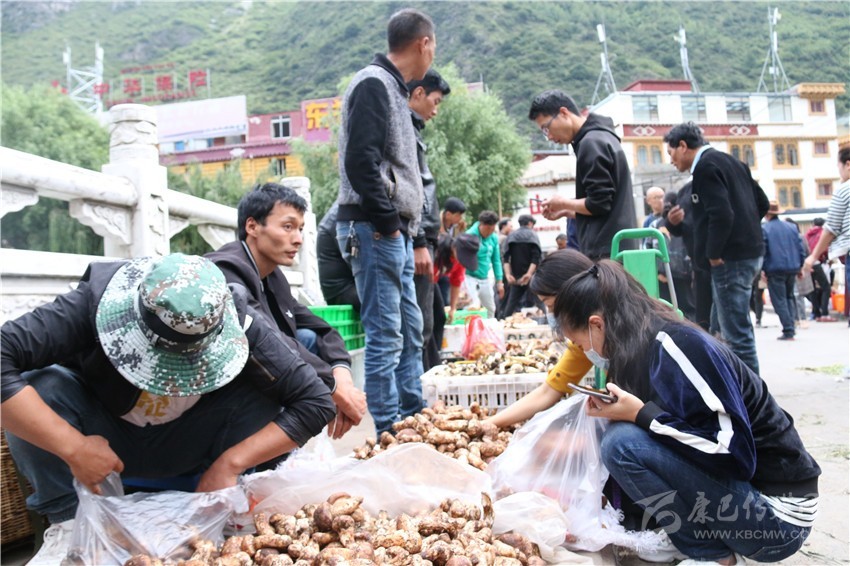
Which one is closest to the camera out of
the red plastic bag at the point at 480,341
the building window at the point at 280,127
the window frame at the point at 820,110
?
the red plastic bag at the point at 480,341

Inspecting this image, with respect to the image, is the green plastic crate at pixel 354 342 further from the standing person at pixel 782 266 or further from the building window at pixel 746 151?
the building window at pixel 746 151

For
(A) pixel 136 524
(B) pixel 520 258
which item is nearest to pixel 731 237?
(A) pixel 136 524

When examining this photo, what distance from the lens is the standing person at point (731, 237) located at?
432cm

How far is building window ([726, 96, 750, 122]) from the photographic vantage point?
45.9m

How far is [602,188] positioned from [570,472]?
5.88ft

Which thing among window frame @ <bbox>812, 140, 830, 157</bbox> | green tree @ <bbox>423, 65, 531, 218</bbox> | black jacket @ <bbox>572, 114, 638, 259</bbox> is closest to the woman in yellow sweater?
black jacket @ <bbox>572, 114, 638, 259</bbox>

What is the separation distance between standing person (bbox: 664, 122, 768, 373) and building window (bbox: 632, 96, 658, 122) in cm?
4132

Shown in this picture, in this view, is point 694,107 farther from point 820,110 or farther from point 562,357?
point 562,357

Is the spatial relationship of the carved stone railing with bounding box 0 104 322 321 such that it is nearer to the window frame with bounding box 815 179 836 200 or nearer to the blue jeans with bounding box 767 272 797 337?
the blue jeans with bounding box 767 272 797 337

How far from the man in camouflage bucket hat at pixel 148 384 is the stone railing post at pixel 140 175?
9.36ft

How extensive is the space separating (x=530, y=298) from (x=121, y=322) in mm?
8274

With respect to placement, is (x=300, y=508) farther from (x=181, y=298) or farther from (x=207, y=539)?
(x=181, y=298)

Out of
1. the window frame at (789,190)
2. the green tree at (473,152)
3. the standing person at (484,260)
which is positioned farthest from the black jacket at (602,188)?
the window frame at (789,190)

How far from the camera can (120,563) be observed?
1.84 meters
